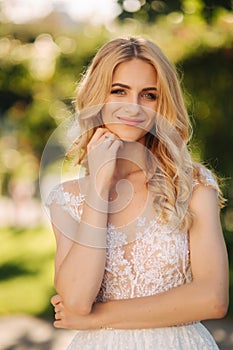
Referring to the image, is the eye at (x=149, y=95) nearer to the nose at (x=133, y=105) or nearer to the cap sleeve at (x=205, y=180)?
the nose at (x=133, y=105)

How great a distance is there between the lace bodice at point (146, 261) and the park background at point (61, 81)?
3.49 metres

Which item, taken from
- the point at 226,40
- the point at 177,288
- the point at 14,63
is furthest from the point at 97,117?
the point at 14,63

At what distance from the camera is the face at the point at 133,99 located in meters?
2.64

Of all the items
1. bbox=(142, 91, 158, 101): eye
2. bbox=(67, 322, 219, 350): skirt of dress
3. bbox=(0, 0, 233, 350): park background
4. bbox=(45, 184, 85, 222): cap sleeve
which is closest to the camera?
bbox=(67, 322, 219, 350): skirt of dress

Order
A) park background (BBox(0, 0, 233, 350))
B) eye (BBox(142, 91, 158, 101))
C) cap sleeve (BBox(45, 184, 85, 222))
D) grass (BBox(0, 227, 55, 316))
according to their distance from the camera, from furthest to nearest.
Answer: grass (BBox(0, 227, 55, 316))
park background (BBox(0, 0, 233, 350))
cap sleeve (BBox(45, 184, 85, 222))
eye (BBox(142, 91, 158, 101))

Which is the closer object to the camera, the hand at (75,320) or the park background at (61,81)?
the hand at (75,320)

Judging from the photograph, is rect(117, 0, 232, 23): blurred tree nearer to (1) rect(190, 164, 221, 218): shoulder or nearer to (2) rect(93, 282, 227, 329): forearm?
(1) rect(190, 164, 221, 218): shoulder

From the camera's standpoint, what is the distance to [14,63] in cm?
987

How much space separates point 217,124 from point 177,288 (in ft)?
20.2

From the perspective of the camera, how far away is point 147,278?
2.61 meters

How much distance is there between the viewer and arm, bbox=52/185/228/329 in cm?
247

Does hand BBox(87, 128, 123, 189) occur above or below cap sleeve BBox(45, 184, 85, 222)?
above

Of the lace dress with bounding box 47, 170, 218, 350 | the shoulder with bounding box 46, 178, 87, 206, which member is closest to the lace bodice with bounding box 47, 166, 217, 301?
the lace dress with bounding box 47, 170, 218, 350

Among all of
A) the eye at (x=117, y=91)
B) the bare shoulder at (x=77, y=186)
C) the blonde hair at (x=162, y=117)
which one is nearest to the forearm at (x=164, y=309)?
the blonde hair at (x=162, y=117)
